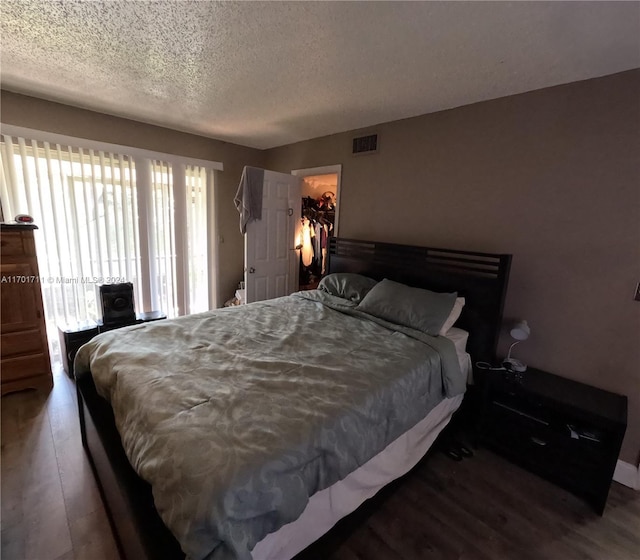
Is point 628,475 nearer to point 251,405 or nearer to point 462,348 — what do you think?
point 462,348

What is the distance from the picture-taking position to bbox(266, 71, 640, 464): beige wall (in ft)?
5.91

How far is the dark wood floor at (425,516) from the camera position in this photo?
1385 mm

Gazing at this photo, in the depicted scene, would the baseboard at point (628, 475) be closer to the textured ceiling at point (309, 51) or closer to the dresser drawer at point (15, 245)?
the textured ceiling at point (309, 51)

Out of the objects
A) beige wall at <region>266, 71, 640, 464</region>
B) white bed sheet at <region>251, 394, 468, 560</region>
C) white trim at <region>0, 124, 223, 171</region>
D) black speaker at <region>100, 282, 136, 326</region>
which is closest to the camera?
white bed sheet at <region>251, 394, 468, 560</region>

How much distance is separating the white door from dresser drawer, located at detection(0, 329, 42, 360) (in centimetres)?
185

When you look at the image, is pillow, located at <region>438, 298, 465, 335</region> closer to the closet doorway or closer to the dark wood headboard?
the dark wood headboard

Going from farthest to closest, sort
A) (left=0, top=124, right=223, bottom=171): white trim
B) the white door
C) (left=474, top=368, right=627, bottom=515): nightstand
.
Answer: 1. the white door
2. (left=0, top=124, right=223, bottom=171): white trim
3. (left=474, top=368, right=627, bottom=515): nightstand

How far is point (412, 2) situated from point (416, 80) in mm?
765

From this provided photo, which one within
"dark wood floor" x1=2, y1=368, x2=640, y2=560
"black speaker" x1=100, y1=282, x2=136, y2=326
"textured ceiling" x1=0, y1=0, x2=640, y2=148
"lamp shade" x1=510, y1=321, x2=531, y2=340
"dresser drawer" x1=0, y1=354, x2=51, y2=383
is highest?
"textured ceiling" x1=0, y1=0, x2=640, y2=148

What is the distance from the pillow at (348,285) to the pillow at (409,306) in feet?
0.68

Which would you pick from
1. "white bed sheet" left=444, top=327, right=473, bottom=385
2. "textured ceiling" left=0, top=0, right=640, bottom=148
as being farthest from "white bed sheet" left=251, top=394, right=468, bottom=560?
"textured ceiling" left=0, top=0, right=640, bottom=148

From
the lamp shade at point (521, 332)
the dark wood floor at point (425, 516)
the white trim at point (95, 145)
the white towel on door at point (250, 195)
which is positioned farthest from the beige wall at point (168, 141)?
the lamp shade at point (521, 332)

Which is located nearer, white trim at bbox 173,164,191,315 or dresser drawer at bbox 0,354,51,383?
dresser drawer at bbox 0,354,51,383

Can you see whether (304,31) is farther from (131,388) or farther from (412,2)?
(131,388)
